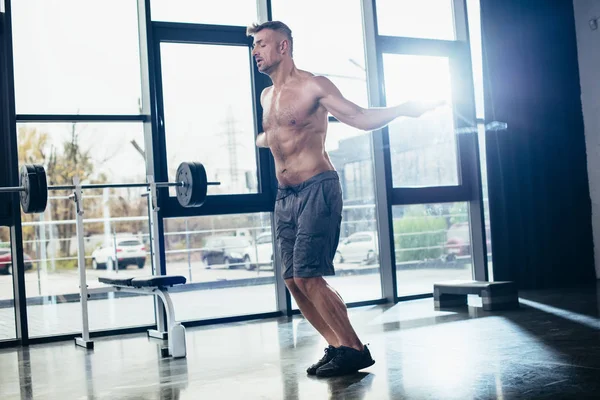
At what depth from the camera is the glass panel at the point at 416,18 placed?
5.40m

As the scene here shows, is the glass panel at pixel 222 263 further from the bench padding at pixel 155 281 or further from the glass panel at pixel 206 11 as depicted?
the glass panel at pixel 206 11

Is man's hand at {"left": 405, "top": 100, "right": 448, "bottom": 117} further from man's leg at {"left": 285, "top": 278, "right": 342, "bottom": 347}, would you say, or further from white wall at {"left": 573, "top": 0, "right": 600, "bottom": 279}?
white wall at {"left": 573, "top": 0, "right": 600, "bottom": 279}

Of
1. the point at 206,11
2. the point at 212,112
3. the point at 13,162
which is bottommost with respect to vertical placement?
the point at 13,162

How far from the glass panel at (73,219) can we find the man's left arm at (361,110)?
6.95ft

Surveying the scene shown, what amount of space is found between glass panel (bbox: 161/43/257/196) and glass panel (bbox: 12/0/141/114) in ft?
0.79

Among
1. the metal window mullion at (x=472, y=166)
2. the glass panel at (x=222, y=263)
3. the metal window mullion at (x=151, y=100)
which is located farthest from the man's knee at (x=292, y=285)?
the metal window mullion at (x=472, y=166)

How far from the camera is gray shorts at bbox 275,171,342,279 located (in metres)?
2.73

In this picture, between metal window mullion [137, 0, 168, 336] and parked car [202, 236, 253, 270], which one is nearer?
metal window mullion [137, 0, 168, 336]

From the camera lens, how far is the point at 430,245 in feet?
18.0

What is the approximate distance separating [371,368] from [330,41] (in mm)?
2996

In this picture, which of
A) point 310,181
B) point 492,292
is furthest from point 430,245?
point 310,181

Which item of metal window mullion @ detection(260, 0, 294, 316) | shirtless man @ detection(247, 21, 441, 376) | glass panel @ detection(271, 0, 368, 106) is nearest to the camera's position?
shirtless man @ detection(247, 21, 441, 376)

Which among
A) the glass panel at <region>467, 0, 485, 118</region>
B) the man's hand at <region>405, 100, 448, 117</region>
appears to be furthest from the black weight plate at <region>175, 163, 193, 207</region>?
the glass panel at <region>467, 0, 485, 118</region>

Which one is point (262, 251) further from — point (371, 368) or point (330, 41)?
point (371, 368)
